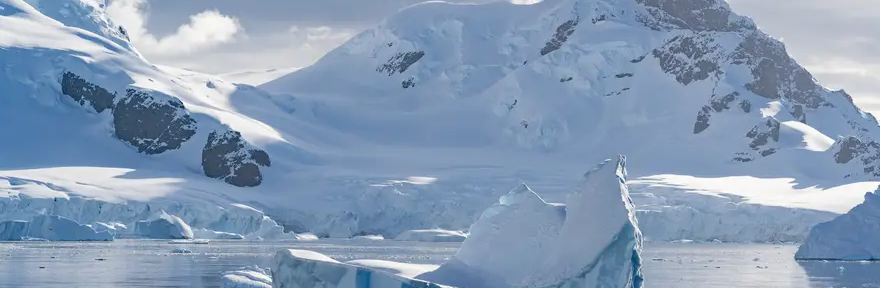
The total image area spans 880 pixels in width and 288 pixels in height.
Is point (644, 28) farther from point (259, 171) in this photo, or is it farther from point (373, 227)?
point (373, 227)

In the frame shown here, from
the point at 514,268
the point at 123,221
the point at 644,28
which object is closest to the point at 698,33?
the point at 644,28

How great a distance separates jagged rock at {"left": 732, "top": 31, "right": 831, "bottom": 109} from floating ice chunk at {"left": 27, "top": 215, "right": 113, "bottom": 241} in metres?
108

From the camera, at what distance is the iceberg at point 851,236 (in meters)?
69.0

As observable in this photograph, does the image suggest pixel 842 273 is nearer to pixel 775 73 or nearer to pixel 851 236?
pixel 851 236

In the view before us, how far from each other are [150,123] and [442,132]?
136ft

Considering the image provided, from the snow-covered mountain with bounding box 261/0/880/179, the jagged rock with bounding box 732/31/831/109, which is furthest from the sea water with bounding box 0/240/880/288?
the jagged rock with bounding box 732/31/831/109

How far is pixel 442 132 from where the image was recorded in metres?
177

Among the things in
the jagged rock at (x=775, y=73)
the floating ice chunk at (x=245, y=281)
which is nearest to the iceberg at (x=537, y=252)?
the floating ice chunk at (x=245, y=281)

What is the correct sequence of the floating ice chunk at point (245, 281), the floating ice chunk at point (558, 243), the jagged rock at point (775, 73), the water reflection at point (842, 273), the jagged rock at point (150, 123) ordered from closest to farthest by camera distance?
the floating ice chunk at point (558, 243)
the floating ice chunk at point (245, 281)
the water reflection at point (842, 273)
the jagged rock at point (150, 123)
the jagged rock at point (775, 73)

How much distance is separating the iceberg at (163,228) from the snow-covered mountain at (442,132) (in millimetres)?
7972

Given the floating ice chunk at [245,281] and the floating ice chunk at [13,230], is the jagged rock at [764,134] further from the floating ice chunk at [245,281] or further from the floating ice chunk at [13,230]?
the floating ice chunk at [245,281]

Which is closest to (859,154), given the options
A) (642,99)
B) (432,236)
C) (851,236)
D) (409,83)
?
(642,99)

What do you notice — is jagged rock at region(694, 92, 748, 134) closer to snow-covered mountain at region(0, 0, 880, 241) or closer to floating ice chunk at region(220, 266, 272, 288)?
snow-covered mountain at region(0, 0, 880, 241)

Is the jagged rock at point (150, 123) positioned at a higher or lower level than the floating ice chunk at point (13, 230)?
higher
